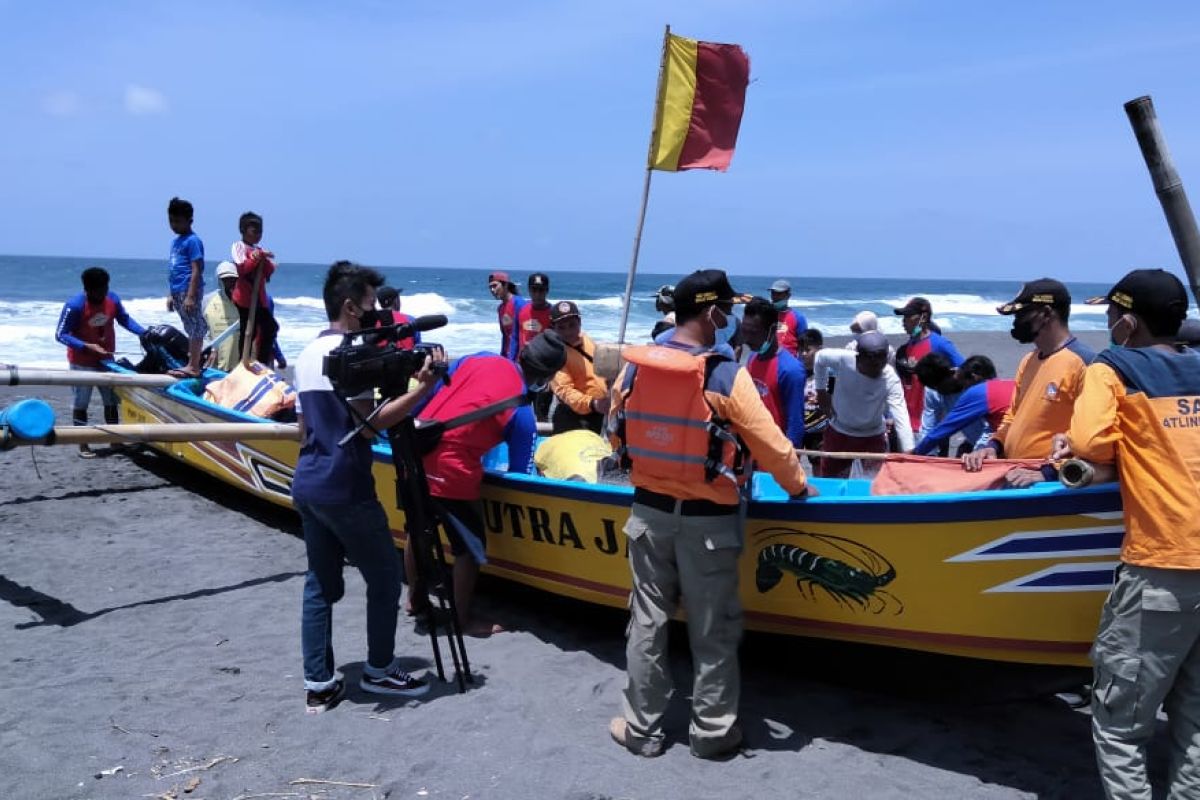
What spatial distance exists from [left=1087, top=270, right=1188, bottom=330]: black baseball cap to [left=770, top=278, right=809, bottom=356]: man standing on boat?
206 inches

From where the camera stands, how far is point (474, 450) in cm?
500

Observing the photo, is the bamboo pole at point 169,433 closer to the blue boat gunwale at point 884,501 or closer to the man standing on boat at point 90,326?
the blue boat gunwale at point 884,501

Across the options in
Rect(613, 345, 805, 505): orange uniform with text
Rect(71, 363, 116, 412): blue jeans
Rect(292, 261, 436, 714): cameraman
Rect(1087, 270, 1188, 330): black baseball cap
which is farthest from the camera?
Rect(71, 363, 116, 412): blue jeans

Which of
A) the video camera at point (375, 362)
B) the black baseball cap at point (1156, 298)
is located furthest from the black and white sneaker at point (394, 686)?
the black baseball cap at point (1156, 298)

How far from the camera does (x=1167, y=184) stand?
3.63m

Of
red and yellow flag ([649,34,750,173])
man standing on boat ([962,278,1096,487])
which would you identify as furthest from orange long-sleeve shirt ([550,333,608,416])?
man standing on boat ([962,278,1096,487])

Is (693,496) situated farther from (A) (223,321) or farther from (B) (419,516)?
(A) (223,321)

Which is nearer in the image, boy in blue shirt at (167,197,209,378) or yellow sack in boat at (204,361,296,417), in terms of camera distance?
yellow sack in boat at (204,361,296,417)

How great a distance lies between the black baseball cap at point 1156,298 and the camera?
3168mm

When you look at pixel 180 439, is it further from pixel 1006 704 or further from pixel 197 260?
pixel 1006 704

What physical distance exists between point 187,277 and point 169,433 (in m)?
3.36

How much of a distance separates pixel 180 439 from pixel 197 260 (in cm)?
321

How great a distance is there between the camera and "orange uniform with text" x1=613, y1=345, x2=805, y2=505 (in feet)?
12.2

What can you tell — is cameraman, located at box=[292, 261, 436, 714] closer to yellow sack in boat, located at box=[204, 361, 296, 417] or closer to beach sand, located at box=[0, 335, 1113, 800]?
beach sand, located at box=[0, 335, 1113, 800]
